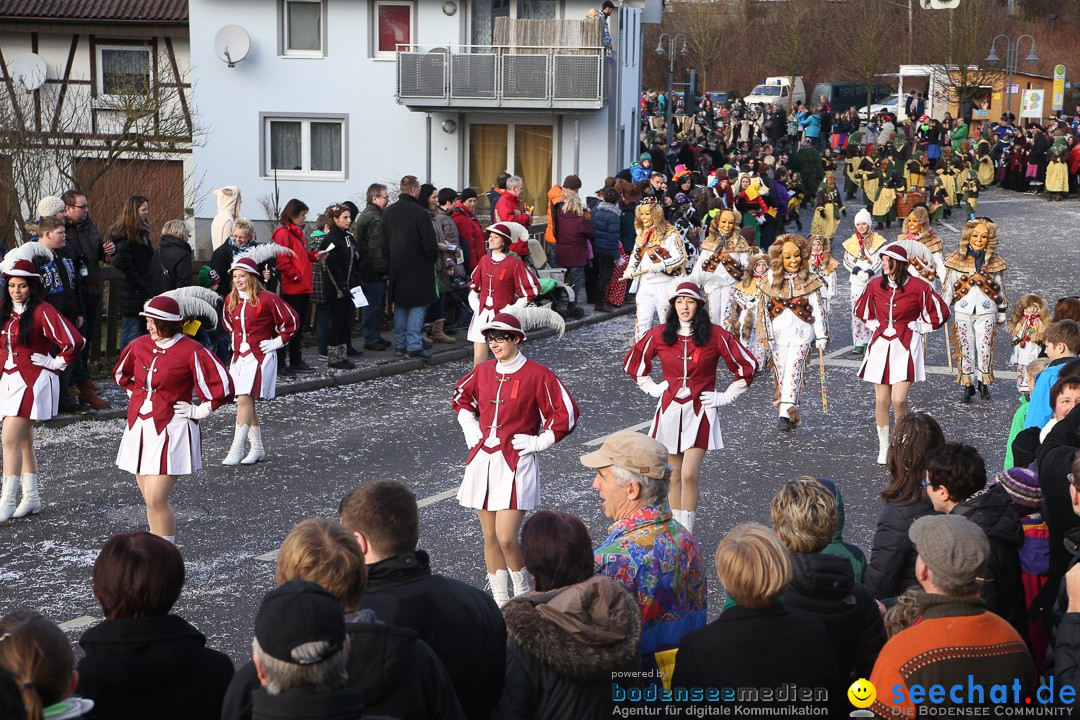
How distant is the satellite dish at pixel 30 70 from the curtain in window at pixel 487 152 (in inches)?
415

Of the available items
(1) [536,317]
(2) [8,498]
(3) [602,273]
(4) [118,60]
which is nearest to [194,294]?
(2) [8,498]

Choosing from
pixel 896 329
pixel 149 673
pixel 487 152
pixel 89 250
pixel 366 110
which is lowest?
pixel 896 329

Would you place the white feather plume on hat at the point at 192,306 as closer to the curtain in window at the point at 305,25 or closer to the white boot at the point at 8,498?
the white boot at the point at 8,498

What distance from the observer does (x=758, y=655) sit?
14.6 feet

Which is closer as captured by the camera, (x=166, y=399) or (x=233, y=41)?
(x=166, y=399)

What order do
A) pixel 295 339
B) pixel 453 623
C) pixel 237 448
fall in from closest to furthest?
pixel 453 623, pixel 237 448, pixel 295 339

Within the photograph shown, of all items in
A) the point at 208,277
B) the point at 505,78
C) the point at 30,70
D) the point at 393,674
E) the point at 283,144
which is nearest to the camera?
the point at 393,674

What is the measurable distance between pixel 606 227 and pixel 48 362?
10.3 meters

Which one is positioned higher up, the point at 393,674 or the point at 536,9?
the point at 536,9

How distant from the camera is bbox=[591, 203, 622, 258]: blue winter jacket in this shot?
19.2 meters

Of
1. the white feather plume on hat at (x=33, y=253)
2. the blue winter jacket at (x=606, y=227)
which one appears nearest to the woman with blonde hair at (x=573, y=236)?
the blue winter jacket at (x=606, y=227)

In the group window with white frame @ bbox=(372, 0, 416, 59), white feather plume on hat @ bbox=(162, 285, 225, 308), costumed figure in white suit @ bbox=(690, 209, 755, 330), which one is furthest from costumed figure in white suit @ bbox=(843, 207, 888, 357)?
window with white frame @ bbox=(372, 0, 416, 59)

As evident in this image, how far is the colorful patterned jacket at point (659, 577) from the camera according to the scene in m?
5.37

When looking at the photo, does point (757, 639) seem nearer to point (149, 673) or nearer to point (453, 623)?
point (453, 623)
